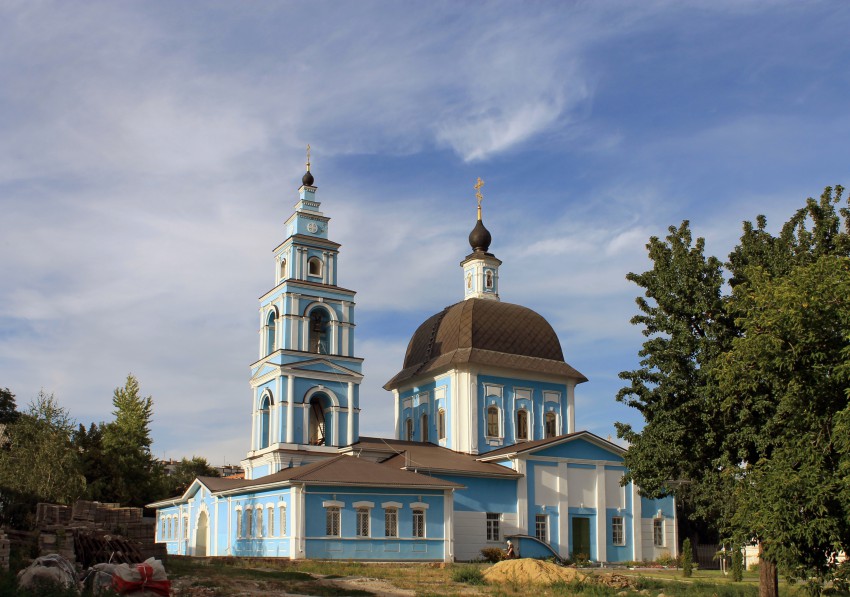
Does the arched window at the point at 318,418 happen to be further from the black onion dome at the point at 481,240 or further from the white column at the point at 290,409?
the black onion dome at the point at 481,240

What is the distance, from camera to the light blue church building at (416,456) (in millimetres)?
29953

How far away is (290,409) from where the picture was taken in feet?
113

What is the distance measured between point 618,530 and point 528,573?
17.3m

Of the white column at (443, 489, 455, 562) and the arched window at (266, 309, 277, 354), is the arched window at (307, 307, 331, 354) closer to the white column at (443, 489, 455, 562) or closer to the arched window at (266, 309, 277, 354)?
the arched window at (266, 309, 277, 354)

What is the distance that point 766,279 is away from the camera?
1520cm

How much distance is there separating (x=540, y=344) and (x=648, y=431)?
873 inches

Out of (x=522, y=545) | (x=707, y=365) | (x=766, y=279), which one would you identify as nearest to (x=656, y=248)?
(x=707, y=365)

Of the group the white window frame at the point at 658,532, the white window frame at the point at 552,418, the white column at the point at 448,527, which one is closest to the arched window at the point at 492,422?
the white window frame at the point at 552,418

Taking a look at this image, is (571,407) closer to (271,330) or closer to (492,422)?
(492,422)

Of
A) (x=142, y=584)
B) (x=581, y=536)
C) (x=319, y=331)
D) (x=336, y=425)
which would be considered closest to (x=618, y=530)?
(x=581, y=536)

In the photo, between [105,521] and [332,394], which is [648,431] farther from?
[332,394]

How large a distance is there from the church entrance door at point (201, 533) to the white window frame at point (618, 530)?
1585 centimetres

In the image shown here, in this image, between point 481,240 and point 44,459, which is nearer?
point 44,459

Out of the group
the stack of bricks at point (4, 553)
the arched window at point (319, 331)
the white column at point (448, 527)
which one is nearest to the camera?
the stack of bricks at point (4, 553)
